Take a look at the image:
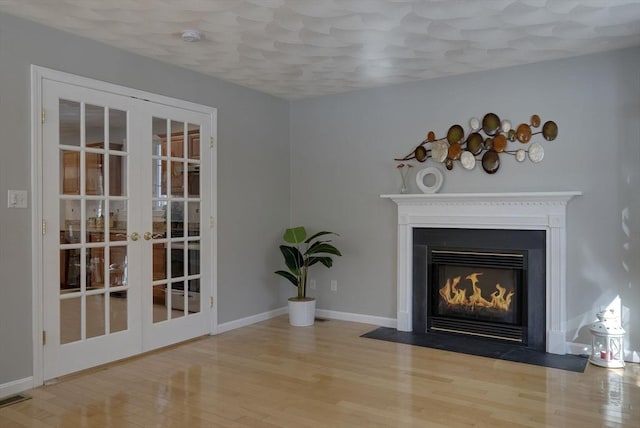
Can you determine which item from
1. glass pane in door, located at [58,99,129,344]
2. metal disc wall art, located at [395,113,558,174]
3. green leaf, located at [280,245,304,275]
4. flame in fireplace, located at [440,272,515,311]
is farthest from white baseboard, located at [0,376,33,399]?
metal disc wall art, located at [395,113,558,174]

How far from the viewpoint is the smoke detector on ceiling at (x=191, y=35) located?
3.50 meters

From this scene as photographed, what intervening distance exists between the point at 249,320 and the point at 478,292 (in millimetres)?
2200

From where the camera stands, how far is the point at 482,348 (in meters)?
4.23

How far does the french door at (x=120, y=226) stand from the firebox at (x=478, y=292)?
2.09 m

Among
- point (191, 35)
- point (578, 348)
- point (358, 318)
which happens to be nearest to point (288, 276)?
point (358, 318)

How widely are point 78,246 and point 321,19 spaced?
7.42 feet

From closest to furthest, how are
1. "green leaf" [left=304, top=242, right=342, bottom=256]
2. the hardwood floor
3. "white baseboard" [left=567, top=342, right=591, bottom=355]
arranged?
the hardwood floor, "white baseboard" [left=567, top=342, right=591, bottom=355], "green leaf" [left=304, top=242, right=342, bottom=256]

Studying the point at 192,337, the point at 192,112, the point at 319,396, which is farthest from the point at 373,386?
the point at 192,112

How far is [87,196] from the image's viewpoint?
144 inches

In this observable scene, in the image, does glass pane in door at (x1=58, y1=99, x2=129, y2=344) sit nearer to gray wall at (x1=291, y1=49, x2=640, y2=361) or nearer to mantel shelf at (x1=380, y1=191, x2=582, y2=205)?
gray wall at (x1=291, y1=49, x2=640, y2=361)

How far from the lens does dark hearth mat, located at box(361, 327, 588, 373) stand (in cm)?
386

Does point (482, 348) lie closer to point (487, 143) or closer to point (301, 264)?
point (487, 143)

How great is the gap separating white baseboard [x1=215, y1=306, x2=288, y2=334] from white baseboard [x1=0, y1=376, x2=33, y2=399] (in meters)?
1.70

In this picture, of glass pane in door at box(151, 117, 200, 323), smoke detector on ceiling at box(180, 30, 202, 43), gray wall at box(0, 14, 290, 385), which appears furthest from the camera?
glass pane in door at box(151, 117, 200, 323)
